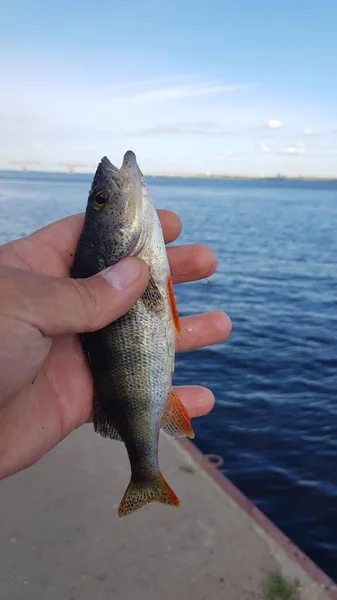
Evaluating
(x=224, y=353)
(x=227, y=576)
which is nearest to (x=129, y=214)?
(x=227, y=576)

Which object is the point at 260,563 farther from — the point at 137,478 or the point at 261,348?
the point at 261,348

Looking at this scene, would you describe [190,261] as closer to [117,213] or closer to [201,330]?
[201,330]

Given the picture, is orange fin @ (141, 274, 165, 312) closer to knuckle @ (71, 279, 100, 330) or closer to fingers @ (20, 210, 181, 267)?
knuckle @ (71, 279, 100, 330)

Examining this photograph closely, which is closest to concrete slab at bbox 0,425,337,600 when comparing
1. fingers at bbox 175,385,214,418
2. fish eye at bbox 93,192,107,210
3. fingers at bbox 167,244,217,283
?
fingers at bbox 175,385,214,418

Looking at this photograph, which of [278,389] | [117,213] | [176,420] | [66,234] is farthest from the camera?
[278,389]

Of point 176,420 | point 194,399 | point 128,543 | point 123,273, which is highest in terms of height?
point 123,273

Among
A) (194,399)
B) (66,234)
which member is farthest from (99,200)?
(194,399)

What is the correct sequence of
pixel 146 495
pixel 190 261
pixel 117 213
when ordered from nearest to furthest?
pixel 117 213
pixel 146 495
pixel 190 261
